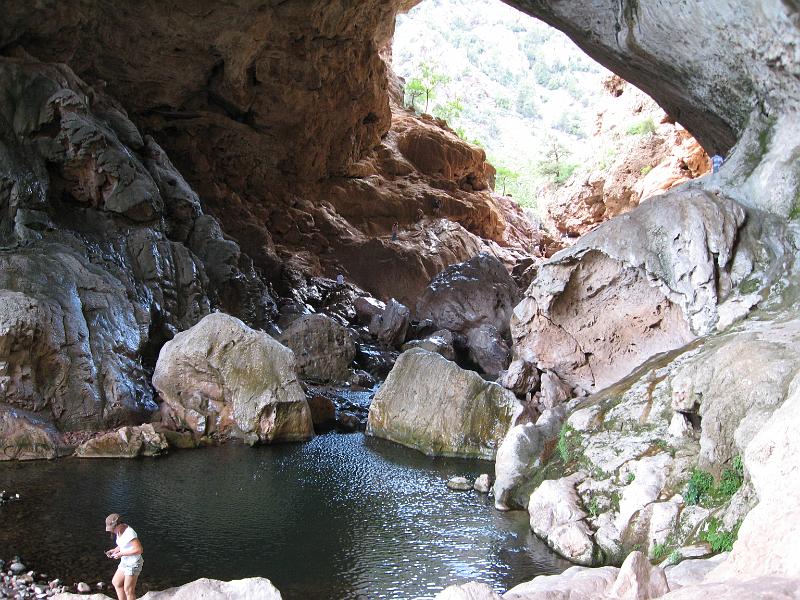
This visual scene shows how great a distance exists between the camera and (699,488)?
936 cm

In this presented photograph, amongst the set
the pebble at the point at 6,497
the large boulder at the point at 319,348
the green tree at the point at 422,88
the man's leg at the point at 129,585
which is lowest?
the man's leg at the point at 129,585

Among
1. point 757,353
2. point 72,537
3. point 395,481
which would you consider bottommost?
point 72,537

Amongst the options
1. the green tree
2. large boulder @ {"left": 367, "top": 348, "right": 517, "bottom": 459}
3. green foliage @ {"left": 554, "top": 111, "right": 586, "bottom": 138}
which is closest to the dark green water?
large boulder @ {"left": 367, "top": 348, "right": 517, "bottom": 459}

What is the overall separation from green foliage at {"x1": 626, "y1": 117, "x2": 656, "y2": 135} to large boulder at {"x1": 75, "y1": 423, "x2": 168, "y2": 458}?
3130 cm

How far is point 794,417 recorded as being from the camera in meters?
6.26

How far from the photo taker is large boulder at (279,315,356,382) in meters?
21.1

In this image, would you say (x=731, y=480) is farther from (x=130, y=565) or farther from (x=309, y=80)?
(x=309, y=80)

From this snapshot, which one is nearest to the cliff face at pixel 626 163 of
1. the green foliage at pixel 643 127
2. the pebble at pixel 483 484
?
the green foliage at pixel 643 127

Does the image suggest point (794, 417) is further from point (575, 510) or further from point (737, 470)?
point (575, 510)

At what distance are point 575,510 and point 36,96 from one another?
678 inches

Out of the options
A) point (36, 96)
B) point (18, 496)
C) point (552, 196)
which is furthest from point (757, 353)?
point (552, 196)

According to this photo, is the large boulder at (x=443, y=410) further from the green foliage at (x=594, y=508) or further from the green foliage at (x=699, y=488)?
the green foliage at (x=699, y=488)

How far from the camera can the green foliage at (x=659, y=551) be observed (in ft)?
29.7

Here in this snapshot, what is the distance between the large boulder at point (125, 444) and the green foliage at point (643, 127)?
3130cm
